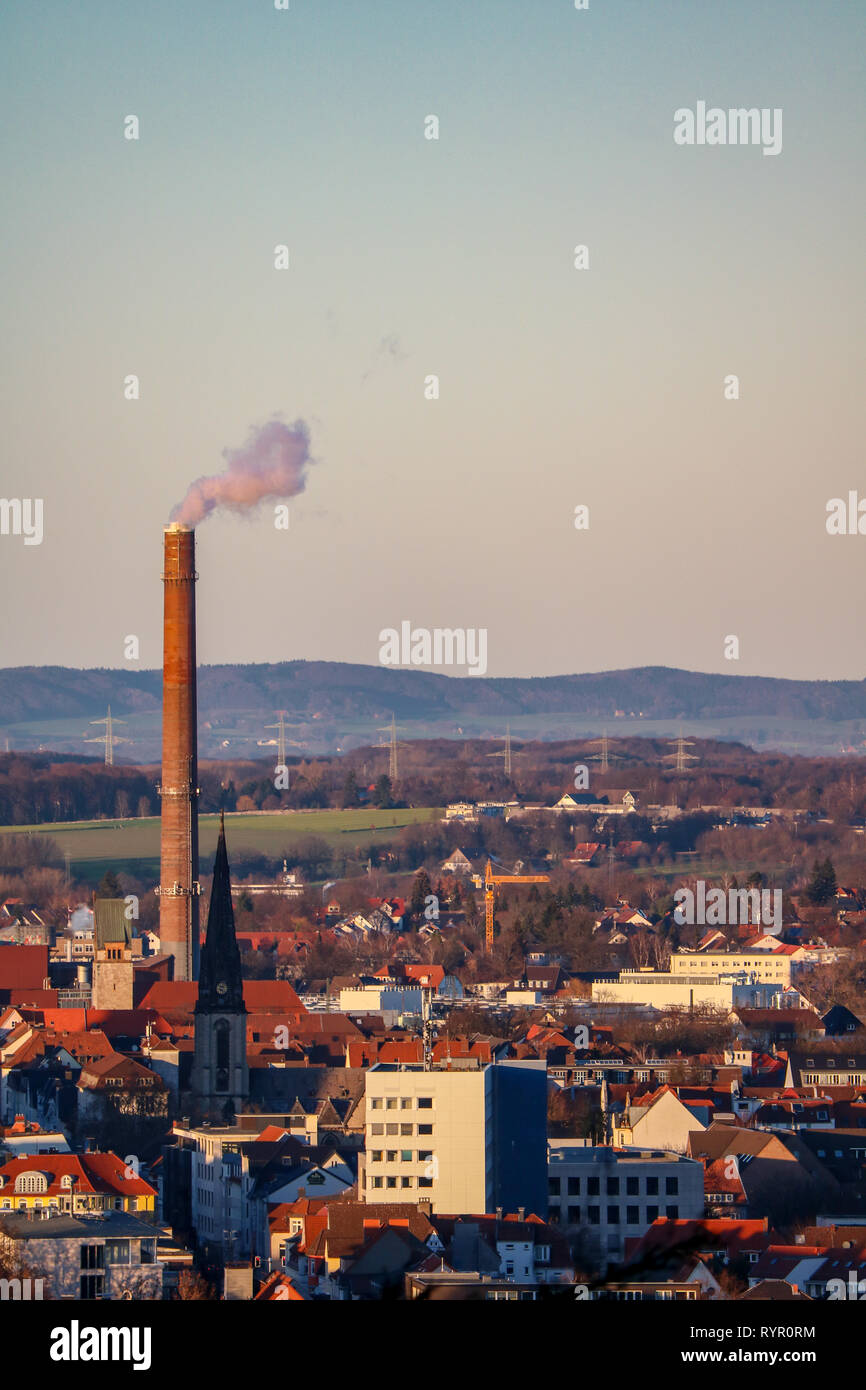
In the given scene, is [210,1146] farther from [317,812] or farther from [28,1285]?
[317,812]

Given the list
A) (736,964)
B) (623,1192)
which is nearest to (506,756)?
(736,964)

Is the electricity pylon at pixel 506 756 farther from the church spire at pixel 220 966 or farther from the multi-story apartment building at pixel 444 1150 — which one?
the multi-story apartment building at pixel 444 1150

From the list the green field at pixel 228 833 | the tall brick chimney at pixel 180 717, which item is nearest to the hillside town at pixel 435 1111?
the tall brick chimney at pixel 180 717

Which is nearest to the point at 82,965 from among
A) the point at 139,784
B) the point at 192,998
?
the point at 192,998

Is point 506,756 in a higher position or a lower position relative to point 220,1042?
higher

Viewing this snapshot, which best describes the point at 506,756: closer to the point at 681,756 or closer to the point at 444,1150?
the point at 681,756

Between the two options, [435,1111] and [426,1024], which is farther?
[426,1024]
